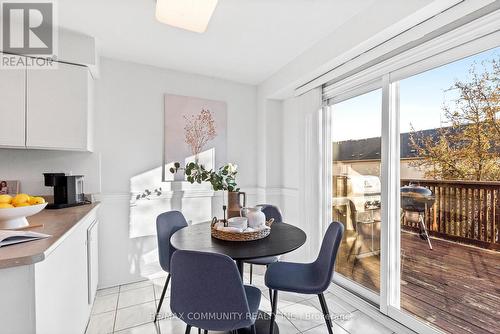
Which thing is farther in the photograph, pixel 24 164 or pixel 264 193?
pixel 264 193

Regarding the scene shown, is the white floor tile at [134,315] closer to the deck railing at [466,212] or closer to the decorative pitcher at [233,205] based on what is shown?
the decorative pitcher at [233,205]

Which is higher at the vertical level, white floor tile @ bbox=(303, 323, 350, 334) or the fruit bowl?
the fruit bowl

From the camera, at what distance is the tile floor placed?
205 centimetres

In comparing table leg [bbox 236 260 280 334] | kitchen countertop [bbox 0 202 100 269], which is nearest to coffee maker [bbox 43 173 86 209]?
kitchen countertop [bbox 0 202 100 269]

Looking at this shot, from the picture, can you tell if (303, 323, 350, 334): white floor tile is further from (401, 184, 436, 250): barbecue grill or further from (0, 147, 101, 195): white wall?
(0, 147, 101, 195): white wall

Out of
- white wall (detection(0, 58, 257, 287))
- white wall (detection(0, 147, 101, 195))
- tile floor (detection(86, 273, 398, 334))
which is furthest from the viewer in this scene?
white wall (detection(0, 58, 257, 287))

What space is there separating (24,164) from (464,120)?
3629mm

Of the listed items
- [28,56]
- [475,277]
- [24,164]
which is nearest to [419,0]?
[475,277]

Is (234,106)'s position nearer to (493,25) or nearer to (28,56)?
(28,56)

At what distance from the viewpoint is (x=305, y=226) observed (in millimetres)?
2904

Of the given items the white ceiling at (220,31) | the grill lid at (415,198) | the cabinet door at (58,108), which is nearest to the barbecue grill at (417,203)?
the grill lid at (415,198)

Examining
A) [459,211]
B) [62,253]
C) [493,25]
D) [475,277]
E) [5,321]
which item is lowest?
[475,277]

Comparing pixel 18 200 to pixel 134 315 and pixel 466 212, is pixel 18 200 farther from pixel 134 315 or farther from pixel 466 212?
pixel 466 212

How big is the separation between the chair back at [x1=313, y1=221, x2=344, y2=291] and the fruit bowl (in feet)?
6.02
